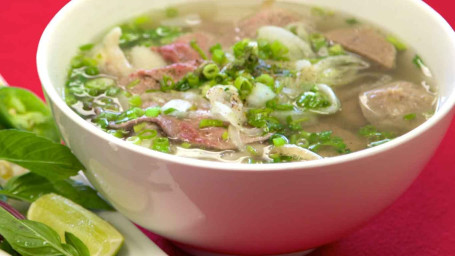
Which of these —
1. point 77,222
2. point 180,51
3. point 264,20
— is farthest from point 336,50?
point 77,222

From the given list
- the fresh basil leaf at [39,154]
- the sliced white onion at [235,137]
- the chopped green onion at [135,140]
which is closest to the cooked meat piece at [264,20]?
the sliced white onion at [235,137]

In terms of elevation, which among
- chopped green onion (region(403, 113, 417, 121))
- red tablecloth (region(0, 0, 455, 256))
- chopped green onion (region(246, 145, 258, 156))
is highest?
chopped green onion (region(246, 145, 258, 156))

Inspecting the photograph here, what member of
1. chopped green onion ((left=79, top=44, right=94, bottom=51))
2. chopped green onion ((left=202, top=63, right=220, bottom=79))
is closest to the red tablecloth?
chopped green onion ((left=202, top=63, right=220, bottom=79))

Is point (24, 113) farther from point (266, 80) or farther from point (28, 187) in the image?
point (266, 80)

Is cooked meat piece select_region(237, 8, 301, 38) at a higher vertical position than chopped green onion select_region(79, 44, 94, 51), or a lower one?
lower

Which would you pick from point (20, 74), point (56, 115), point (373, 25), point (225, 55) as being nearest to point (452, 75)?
point (373, 25)

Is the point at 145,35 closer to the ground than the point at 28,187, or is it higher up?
higher up

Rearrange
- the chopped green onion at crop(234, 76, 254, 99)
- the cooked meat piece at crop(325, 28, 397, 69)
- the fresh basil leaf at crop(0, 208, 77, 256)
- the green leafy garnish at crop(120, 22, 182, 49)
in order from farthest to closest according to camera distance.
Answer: the green leafy garnish at crop(120, 22, 182, 49) → the cooked meat piece at crop(325, 28, 397, 69) → the chopped green onion at crop(234, 76, 254, 99) → the fresh basil leaf at crop(0, 208, 77, 256)

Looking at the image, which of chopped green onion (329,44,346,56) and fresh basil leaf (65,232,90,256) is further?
chopped green onion (329,44,346,56)

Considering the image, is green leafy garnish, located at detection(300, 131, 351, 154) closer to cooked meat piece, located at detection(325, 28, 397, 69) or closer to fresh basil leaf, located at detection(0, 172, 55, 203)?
cooked meat piece, located at detection(325, 28, 397, 69)
